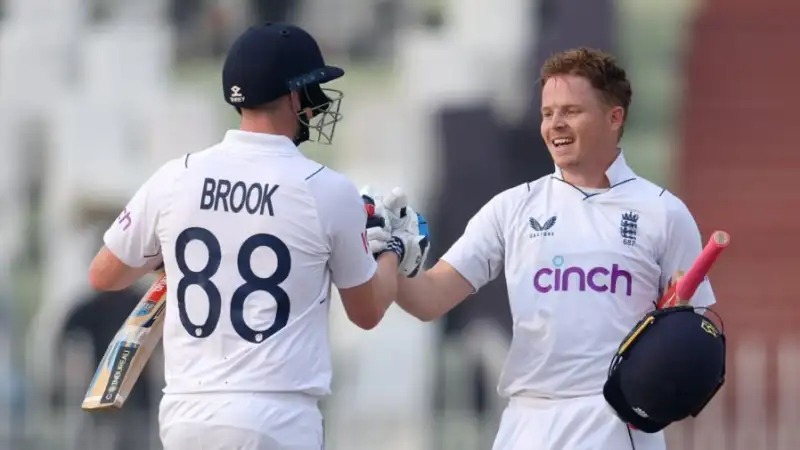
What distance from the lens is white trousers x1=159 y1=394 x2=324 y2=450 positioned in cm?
340

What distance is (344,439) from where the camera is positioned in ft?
23.7

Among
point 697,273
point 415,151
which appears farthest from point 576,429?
point 415,151

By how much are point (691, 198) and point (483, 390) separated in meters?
1.26

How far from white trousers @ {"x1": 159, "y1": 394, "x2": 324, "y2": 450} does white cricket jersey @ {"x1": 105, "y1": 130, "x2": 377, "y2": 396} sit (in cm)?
3

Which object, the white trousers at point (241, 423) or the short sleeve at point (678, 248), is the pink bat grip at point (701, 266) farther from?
the white trousers at point (241, 423)

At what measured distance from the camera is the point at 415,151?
721cm

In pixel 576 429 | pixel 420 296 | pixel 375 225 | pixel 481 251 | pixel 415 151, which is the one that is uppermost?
pixel 375 225

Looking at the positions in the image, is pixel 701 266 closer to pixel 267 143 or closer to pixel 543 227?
pixel 543 227

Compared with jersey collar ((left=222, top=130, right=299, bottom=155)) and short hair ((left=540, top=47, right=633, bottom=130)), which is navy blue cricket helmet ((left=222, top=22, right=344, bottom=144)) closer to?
jersey collar ((left=222, top=130, right=299, bottom=155))

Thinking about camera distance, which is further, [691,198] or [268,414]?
[691,198]

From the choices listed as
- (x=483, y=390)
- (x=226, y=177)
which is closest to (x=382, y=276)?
(x=226, y=177)

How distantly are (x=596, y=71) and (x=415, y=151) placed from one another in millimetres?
3192

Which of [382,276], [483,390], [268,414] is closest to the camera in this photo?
[268,414]

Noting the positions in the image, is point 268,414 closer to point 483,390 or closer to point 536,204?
point 536,204
